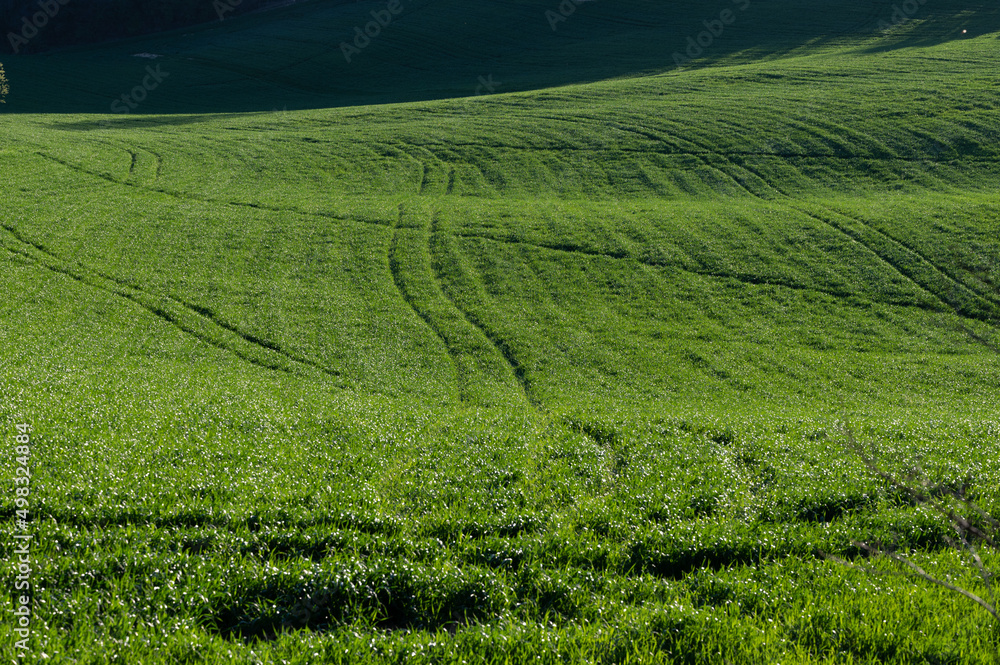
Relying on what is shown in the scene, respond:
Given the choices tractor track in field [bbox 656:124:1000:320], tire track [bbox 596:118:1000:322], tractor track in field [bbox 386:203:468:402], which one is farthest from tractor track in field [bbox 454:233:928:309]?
tractor track in field [bbox 386:203:468:402]

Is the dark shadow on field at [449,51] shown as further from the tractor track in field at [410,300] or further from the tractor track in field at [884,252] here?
the tractor track in field at [410,300]

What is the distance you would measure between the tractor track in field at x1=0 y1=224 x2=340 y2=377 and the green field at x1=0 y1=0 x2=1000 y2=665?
0.77 feet

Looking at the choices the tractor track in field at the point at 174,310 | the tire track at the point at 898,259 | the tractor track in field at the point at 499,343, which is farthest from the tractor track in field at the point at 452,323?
the tire track at the point at 898,259

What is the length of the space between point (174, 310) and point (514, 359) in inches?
770

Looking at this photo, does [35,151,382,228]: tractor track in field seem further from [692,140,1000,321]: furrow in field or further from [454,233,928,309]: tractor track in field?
[692,140,1000,321]: furrow in field

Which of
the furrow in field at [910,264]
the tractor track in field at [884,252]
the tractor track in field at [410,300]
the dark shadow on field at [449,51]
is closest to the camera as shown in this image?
the tractor track in field at [410,300]

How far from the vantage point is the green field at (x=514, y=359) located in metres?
9.14

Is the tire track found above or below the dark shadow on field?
below

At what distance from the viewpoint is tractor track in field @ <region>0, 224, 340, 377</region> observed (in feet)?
106

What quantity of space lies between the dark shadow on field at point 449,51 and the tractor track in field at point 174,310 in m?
49.7

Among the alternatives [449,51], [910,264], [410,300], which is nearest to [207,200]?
[410,300]

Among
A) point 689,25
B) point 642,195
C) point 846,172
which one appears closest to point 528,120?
point 642,195

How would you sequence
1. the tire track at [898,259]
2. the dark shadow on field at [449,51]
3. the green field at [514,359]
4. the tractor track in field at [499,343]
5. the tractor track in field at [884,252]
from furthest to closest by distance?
the dark shadow on field at [449,51] → the tractor track in field at [884,252] → the tire track at [898,259] → the tractor track in field at [499,343] → the green field at [514,359]

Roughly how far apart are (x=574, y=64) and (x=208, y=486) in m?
107
